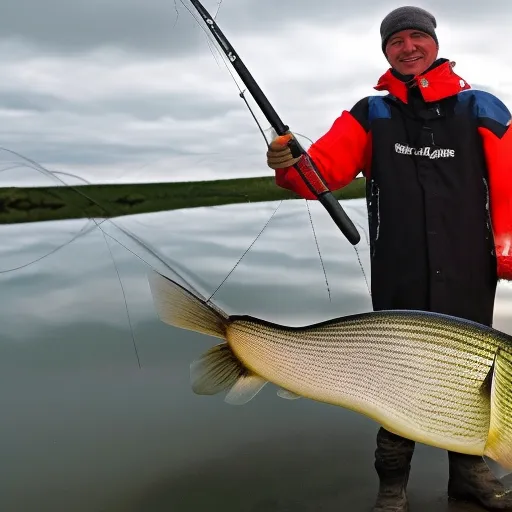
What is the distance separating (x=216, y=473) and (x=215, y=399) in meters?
0.85

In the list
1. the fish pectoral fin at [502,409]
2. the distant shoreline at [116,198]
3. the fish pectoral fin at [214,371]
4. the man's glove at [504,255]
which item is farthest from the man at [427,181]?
the fish pectoral fin at [214,371]

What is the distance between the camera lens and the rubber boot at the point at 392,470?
3061mm

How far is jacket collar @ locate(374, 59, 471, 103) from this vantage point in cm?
285

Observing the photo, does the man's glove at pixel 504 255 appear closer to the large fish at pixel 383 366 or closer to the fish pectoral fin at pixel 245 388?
the large fish at pixel 383 366

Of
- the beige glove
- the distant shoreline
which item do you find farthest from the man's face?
the beige glove

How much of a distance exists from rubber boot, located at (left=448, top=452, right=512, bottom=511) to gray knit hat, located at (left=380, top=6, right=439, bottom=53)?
2.01 m

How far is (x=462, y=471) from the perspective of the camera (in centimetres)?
320

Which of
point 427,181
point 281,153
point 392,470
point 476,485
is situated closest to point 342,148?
point 427,181

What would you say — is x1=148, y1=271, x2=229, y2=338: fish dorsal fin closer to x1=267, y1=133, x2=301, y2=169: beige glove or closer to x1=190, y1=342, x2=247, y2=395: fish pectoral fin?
x1=190, y1=342, x2=247, y2=395: fish pectoral fin

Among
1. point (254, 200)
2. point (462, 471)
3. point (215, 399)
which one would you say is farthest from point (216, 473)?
point (254, 200)

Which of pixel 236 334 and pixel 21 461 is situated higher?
pixel 236 334

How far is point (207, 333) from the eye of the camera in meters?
2.13

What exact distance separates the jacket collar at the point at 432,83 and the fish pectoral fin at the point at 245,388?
4.85ft

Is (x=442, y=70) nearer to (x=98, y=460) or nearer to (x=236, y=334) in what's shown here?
(x=236, y=334)
